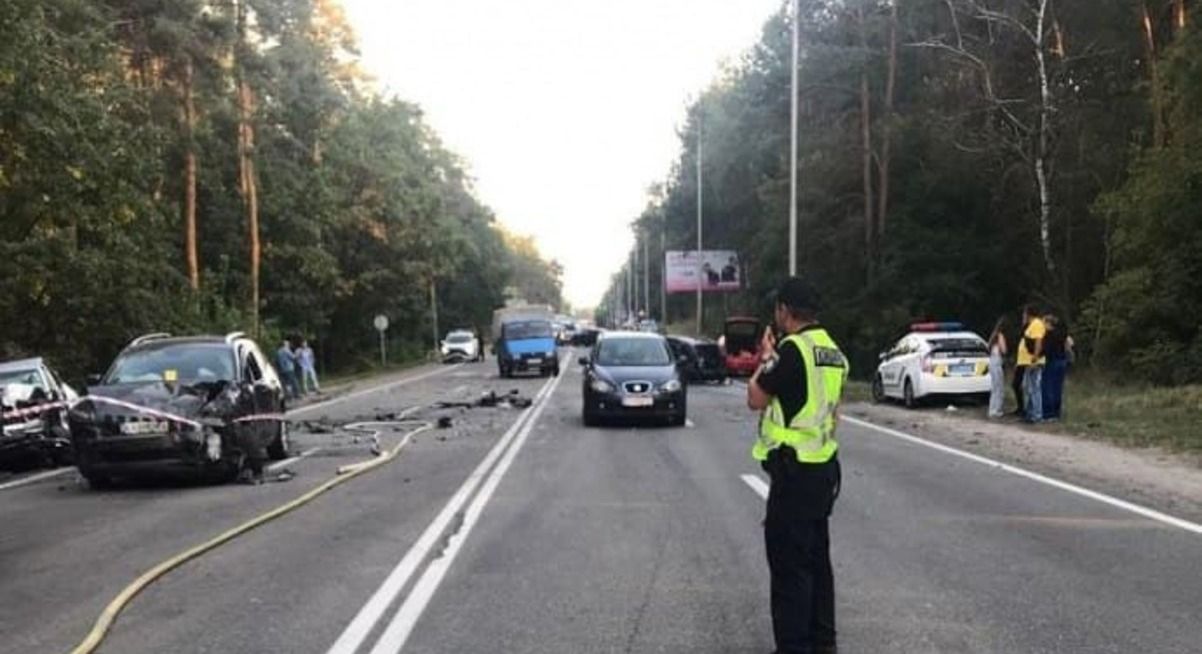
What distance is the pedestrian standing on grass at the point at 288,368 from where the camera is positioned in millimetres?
31469

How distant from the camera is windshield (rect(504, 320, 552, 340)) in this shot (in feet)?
144

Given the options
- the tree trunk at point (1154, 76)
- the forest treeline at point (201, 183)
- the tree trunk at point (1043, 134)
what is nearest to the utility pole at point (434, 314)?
the forest treeline at point (201, 183)

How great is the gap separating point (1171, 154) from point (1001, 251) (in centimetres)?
1541

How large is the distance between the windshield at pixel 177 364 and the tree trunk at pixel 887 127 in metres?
33.3

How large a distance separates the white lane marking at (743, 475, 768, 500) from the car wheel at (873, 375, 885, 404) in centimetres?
1360

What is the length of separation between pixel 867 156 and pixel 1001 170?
5.65 meters

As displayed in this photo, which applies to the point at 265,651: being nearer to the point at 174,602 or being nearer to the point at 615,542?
the point at 174,602

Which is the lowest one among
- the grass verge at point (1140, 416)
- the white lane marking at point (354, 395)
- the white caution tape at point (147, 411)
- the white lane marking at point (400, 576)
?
the white lane marking at point (354, 395)

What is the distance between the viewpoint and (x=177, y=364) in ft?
45.7

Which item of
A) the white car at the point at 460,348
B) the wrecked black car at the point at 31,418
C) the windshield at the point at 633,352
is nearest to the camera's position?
the wrecked black car at the point at 31,418

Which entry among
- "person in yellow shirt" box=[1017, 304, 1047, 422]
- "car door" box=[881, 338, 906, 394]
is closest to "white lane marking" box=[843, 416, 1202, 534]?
"person in yellow shirt" box=[1017, 304, 1047, 422]

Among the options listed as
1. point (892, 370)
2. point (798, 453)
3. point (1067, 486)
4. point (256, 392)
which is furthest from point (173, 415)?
point (892, 370)

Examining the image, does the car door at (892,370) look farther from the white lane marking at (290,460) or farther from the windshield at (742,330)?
the windshield at (742,330)

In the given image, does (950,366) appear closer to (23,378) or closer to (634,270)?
(23,378)
